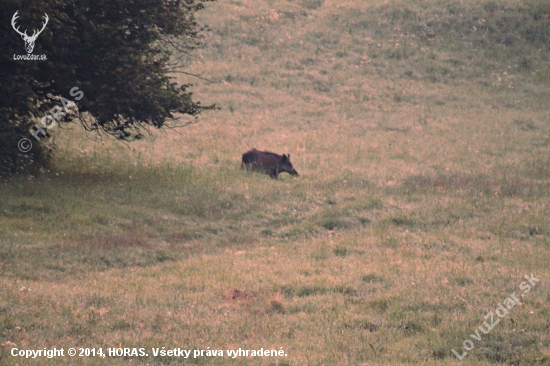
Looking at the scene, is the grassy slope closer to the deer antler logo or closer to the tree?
the tree

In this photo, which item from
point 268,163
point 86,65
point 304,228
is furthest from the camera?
point 268,163

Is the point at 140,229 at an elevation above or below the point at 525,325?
below

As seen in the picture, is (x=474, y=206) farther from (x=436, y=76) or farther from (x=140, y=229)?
(x=436, y=76)

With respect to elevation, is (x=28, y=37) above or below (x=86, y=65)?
above

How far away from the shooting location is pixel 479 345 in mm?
8227

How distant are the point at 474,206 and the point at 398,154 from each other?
26.9ft

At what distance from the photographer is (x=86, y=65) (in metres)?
16.0

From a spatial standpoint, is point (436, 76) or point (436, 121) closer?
point (436, 121)

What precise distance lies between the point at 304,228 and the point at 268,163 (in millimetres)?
5920

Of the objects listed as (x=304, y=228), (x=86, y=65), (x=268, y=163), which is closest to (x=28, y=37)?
(x=86, y=65)

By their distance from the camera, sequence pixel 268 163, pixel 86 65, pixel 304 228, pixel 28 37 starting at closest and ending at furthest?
1. pixel 28 37
2. pixel 304 228
3. pixel 86 65
4. pixel 268 163

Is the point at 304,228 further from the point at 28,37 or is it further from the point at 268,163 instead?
the point at 28,37

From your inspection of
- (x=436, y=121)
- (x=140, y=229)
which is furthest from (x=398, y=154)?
(x=140, y=229)

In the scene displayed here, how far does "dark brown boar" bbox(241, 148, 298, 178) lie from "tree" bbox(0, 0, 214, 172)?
3.68 m
